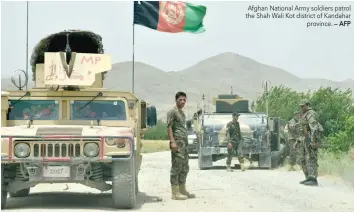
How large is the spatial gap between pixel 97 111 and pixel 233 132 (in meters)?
10.9

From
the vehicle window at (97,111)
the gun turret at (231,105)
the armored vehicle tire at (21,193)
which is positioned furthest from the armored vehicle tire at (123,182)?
the gun turret at (231,105)

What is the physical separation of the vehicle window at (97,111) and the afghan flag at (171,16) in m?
8.31

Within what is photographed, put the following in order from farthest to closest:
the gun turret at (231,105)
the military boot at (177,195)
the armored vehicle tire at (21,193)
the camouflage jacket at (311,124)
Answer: the gun turret at (231,105)
the camouflage jacket at (311,124)
the armored vehicle tire at (21,193)
the military boot at (177,195)

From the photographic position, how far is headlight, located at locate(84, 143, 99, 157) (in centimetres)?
1204

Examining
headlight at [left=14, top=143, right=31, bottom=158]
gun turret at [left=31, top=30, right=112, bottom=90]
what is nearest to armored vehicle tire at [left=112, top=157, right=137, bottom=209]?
headlight at [left=14, top=143, right=31, bottom=158]

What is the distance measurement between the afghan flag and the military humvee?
6.56 m

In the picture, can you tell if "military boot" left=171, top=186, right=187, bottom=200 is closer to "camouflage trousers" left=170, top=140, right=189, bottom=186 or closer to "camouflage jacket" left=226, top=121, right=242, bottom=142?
"camouflage trousers" left=170, top=140, right=189, bottom=186

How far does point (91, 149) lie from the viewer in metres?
12.1

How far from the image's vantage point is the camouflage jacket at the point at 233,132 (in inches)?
938

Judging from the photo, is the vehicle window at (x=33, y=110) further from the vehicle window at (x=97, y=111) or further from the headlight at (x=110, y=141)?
the headlight at (x=110, y=141)

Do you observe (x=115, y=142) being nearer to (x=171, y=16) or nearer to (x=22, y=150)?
(x=22, y=150)

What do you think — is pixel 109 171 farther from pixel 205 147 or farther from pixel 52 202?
pixel 205 147

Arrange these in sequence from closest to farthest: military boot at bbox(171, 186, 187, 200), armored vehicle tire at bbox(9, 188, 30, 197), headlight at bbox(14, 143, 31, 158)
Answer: headlight at bbox(14, 143, 31, 158)
military boot at bbox(171, 186, 187, 200)
armored vehicle tire at bbox(9, 188, 30, 197)

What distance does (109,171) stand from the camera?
1240 cm
